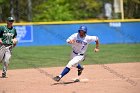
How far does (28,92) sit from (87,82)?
239cm

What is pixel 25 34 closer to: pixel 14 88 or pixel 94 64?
pixel 94 64

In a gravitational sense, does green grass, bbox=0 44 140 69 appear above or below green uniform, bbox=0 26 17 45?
below

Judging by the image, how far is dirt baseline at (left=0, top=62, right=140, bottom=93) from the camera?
472 inches

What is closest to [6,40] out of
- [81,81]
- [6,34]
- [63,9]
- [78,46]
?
[6,34]

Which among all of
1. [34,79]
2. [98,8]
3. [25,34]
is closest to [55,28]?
[25,34]

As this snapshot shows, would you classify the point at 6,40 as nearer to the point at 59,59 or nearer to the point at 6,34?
the point at 6,34

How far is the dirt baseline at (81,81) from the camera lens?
11984 mm

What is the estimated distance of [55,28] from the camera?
3161cm

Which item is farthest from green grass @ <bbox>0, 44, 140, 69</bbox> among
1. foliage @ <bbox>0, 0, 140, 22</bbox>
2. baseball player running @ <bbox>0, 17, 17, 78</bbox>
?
foliage @ <bbox>0, 0, 140, 22</bbox>

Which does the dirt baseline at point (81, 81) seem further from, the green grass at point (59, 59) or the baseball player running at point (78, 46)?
the green grass at point (59, 59)

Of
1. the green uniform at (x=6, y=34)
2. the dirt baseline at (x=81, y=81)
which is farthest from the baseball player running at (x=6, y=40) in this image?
the dirt baseline at (x=81, y=81)

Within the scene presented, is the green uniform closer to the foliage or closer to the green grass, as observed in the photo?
the green grass

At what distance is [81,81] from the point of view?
1364 centimetres

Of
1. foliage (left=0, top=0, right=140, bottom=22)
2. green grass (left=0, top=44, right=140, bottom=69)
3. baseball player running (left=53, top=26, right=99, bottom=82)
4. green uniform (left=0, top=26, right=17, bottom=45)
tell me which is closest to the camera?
baseball player running (left=53, top=26, right=99, bottom=82)
